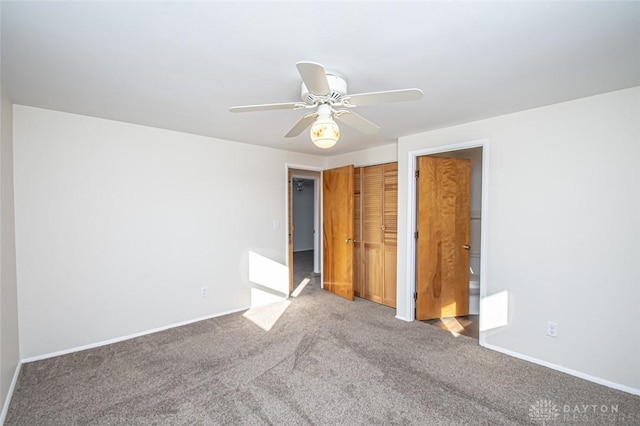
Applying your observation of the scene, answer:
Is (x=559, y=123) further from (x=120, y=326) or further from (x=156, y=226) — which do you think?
(x=120, y=326)

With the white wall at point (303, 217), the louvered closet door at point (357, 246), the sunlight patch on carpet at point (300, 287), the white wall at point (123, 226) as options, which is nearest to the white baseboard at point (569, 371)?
the louvered closet door at point (357, 246)

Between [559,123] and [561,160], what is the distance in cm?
31

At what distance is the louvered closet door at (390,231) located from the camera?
3953 millimetres

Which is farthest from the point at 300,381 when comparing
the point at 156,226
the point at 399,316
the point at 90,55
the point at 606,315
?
the point at 90,55

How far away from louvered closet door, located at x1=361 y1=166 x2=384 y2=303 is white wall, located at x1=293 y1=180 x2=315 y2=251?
466cm

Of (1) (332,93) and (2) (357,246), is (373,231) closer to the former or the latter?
(2) (357,246)

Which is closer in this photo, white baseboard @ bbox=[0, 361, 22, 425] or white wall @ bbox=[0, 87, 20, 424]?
white baseboard @ bbox=[0, 361, 22, 425]

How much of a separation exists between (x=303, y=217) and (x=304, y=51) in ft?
25.1

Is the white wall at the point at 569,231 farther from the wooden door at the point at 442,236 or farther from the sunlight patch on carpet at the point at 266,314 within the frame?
the sunlight patch on carpet at the point at 266,314

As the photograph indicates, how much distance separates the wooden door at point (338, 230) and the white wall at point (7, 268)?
3470mm

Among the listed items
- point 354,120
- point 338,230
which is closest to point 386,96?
point 354,120

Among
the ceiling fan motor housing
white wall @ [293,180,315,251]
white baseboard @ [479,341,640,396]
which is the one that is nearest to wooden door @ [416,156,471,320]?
white baseboard @ [479,341,640,396]

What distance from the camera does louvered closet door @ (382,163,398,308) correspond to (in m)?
3.95

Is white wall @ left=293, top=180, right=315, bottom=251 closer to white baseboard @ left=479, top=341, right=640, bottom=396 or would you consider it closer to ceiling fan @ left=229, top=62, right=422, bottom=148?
white baseboard @ left=479, top=341, right=640, bottom=396
